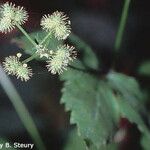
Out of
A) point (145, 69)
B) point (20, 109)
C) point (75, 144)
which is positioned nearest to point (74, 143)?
point (75, 144)

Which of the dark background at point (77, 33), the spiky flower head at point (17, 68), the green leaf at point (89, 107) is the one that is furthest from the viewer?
the dark background at point (77, 33)

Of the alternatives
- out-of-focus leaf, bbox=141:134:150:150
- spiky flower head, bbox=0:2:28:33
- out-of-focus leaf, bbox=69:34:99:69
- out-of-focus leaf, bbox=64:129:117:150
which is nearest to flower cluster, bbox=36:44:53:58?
spiky flower head, bbox=0:2:28:33

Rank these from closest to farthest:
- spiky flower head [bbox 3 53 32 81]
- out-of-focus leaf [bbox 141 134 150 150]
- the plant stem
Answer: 1. spiky flower head [bbox 3 53 32 81]
2. the plant stem
3. out-of-focus leaf [bbox 141 134 150 150]

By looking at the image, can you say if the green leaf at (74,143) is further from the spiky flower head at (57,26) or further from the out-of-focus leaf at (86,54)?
the spiky flower head at (57,26)

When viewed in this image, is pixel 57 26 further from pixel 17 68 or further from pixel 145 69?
pixel 145 69

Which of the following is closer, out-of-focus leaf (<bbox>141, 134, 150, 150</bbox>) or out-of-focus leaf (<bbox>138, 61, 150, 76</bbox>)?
out-of-focus leaf (<bbox>141, 134, 150, 150</bbox>)

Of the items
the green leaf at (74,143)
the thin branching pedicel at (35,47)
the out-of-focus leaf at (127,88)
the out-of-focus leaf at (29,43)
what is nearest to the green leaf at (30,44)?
the out-of-focus leaf at (29,43)

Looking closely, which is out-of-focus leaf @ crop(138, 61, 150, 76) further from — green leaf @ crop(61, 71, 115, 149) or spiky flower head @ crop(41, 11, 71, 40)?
spiky flower head @ crop(41, 11, 71, 40)
